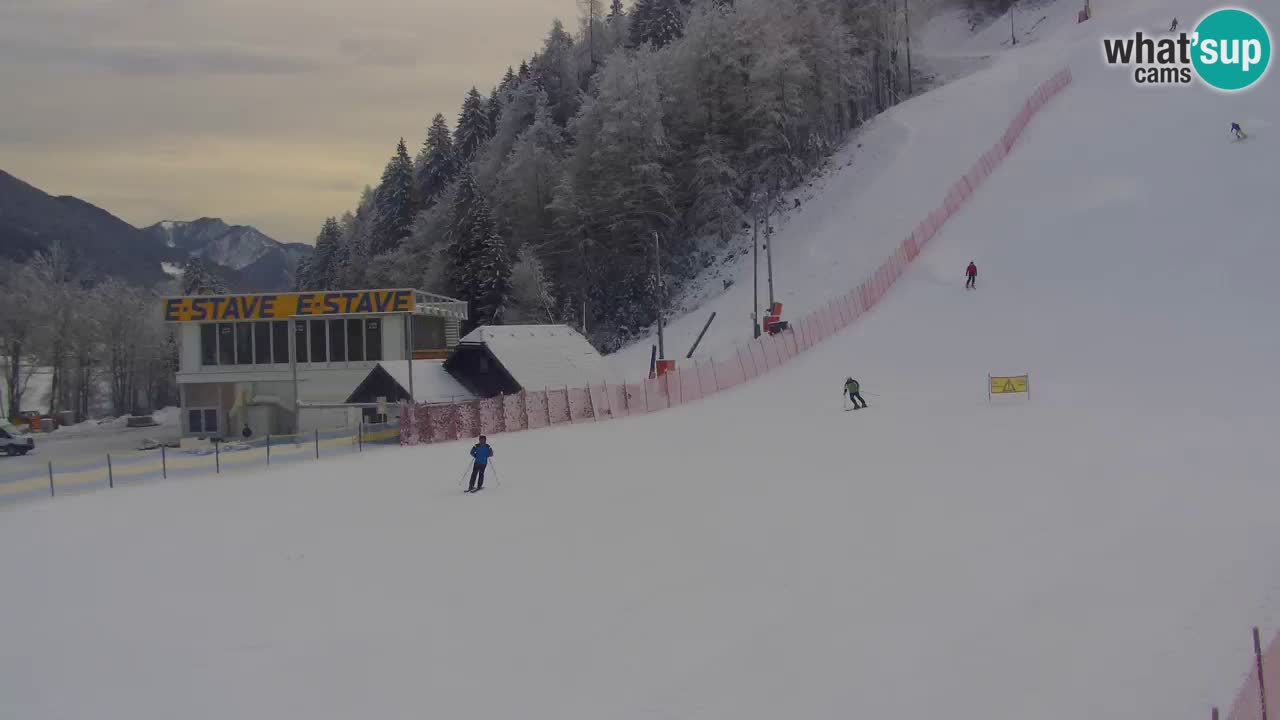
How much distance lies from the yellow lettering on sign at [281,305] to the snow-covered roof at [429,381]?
16.7 ft

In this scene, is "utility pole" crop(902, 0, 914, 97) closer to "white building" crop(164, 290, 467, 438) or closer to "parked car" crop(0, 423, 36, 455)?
"white building" crop(164, 290, 467, 438)

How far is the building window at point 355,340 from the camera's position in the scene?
5266 centimetres

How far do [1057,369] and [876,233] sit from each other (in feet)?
99.0

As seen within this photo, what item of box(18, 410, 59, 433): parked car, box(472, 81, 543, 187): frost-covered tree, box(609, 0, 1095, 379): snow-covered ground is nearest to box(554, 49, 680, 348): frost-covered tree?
box(609, 0, 1095, 379): snow-covered ground

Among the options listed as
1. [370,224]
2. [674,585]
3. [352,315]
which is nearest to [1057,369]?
[674,585]

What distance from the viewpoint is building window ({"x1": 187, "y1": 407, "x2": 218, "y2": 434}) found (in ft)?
175

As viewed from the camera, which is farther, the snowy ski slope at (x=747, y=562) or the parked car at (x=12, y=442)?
the parked car at (x=12, y=442)

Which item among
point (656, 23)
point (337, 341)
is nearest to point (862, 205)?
point (337, 341)

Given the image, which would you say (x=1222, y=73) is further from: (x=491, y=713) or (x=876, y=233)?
(x=491, y=713)

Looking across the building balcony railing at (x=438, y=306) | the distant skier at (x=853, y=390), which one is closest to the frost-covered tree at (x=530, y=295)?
the building balcony railing at (x=438, y=306)

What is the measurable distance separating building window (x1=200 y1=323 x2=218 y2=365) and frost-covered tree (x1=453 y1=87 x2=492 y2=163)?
56162 mm

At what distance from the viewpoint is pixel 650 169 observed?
7738 centimetres

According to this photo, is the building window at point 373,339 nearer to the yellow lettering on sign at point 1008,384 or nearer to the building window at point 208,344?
the building window at point 208,344

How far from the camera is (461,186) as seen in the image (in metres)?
81.1
